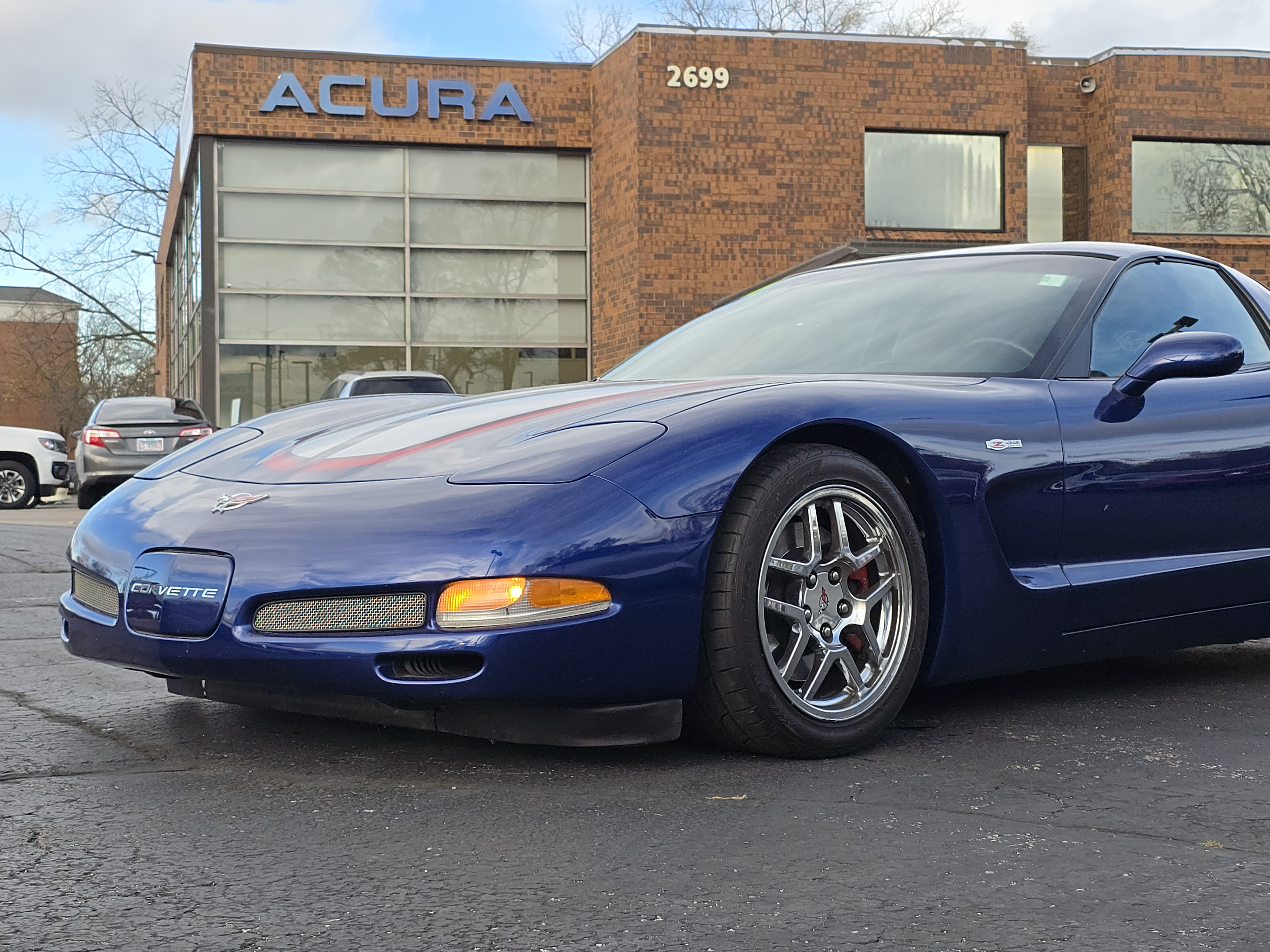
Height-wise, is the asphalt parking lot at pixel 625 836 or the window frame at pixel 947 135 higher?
the window frame at pixel 947 135

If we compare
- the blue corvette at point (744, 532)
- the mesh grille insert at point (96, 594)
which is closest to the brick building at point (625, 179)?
the blue corvette at point (744, 532)

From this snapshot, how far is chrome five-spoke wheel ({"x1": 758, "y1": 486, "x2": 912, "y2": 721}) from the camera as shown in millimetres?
3324

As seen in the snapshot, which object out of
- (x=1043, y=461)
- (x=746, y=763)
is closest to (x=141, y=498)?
(x=746, y=763)

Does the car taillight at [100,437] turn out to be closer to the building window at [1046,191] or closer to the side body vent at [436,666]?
the building window at [1046,191]

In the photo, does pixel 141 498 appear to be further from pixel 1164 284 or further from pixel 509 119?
pixel 509 119

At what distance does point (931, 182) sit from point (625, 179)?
→ 14.9ft

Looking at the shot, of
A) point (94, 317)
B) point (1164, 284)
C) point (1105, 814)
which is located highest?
point (94, 317)

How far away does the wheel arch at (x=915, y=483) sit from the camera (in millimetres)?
3541

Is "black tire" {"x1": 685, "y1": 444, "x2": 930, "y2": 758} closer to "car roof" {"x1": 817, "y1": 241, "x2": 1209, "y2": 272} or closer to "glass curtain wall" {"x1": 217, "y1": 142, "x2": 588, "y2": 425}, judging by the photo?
"car roof" {"x1": 817, "y1": 241, "x2": 1209, "y2": 272}

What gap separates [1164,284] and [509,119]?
63.3 feet

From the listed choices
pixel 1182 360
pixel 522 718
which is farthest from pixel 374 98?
pixel 522 718

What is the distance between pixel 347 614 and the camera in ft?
10.1

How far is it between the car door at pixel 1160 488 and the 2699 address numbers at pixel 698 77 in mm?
17751

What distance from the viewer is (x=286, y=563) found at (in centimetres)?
313
